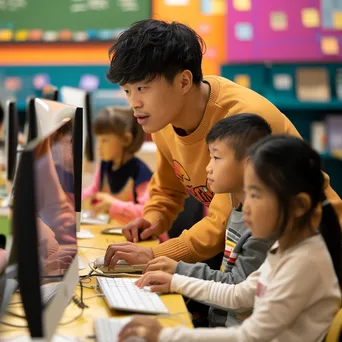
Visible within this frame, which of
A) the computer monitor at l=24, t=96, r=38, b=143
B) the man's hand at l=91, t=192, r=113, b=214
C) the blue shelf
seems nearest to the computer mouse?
the computer monitor at l=24, t=96, r=38, b=143

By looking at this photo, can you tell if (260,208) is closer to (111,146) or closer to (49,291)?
(49,291)

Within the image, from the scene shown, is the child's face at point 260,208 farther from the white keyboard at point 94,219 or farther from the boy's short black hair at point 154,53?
the white keyboard at point 94,219

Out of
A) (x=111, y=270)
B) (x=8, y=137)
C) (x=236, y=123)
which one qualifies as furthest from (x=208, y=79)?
(x=8, y=137)

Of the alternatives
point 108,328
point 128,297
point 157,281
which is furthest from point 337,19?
point 108,328

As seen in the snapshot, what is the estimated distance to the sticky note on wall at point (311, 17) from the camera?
236 inches

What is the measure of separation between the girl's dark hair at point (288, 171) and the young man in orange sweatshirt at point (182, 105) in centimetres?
51

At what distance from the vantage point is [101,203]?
3.05m

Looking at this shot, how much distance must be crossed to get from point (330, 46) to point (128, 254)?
4.50m

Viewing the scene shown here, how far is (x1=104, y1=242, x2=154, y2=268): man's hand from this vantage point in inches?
76.3

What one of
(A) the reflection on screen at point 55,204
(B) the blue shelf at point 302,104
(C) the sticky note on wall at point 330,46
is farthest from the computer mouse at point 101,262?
(C) the sticky note on wall at point 330,46

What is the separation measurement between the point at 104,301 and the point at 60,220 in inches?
12.3

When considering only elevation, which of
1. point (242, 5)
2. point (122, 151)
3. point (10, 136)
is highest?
point (242, 5)

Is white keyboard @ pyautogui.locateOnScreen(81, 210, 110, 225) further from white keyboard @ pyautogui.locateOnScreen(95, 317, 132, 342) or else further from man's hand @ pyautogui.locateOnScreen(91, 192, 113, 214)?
white keyboard @ pyautogui.locateOnScreen(95, 317, 132, 342)

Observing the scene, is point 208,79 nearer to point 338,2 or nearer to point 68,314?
point 68,314
